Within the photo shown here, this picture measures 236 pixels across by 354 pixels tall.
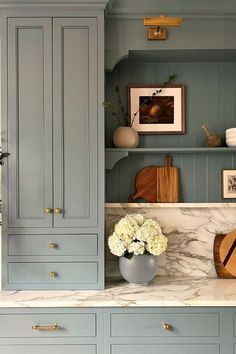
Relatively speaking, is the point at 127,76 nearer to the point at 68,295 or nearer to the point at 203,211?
the point at 203,211

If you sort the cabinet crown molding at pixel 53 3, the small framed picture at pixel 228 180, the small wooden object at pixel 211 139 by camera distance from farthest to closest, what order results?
the small framed picture at pixel 228 180 < the small wooden object at pixel 211 139 < the cabinet crown molding at pixel 53 3

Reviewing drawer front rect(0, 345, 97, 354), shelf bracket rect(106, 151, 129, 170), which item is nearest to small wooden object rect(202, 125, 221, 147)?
shelf bracket rect(106, 151, 129, 170)

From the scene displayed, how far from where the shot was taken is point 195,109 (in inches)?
122

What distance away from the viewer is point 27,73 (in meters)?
2.65

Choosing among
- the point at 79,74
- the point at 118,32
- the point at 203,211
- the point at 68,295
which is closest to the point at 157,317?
the point at 68,295

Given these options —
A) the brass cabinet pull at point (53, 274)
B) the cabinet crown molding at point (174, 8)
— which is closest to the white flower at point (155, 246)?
the brass cabinet pull at point (53, 274)

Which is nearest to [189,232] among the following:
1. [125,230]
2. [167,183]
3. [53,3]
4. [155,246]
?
[167,183]

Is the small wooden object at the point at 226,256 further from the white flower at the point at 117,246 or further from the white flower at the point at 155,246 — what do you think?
the white flower at the point at 117,246

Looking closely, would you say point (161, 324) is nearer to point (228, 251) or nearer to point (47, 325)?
point (47, 325)

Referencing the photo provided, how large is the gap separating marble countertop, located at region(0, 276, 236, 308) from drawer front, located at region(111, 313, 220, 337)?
8cm

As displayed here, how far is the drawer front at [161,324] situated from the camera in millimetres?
2467

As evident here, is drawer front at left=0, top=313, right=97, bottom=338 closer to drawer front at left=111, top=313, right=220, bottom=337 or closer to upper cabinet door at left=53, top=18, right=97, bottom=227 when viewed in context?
drawer front at left=111, top=313, right=220, bottom=337

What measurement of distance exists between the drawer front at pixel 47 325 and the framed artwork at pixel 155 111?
1.29 metres

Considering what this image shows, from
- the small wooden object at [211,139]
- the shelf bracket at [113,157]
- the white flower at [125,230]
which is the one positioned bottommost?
the white flower at [125,230]
